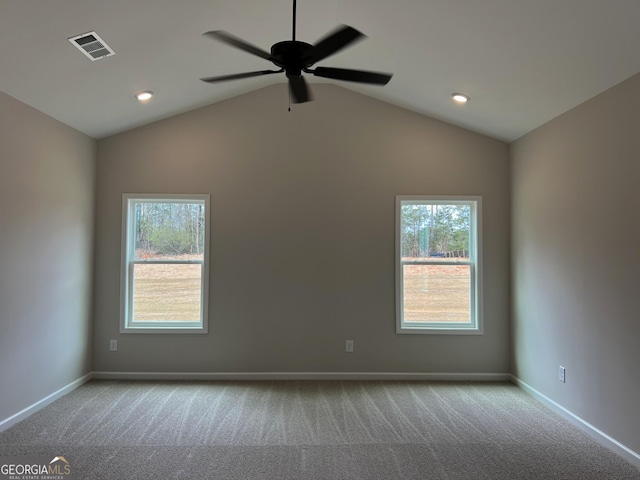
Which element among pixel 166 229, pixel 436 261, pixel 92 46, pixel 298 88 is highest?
pixel 92 46

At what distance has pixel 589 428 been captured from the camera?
10.5 ft

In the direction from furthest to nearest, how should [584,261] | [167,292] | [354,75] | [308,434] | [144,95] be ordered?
[167,292]
[144,95]
[584,261]
[308,434]
[354,75]

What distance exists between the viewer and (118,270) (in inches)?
177

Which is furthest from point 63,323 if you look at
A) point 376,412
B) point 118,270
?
point 376,412

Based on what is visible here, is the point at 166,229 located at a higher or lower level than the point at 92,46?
lower

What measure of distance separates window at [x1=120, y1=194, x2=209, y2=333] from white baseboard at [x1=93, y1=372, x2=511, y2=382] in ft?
1.75

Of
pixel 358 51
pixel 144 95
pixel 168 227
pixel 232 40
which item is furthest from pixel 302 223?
pixel 232 40

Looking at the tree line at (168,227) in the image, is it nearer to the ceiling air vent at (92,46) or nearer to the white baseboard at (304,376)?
the white baseboard at (304,376)

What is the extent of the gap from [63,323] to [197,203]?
5.87 feet

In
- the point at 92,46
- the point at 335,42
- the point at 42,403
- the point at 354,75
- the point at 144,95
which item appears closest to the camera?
the point at 335,42

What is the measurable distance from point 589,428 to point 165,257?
4.36m

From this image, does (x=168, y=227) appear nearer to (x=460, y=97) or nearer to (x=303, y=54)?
(x=303, y=54)

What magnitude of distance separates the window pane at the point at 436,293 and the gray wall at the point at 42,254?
3535mm

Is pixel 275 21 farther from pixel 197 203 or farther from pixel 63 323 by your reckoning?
pixel 63 323
